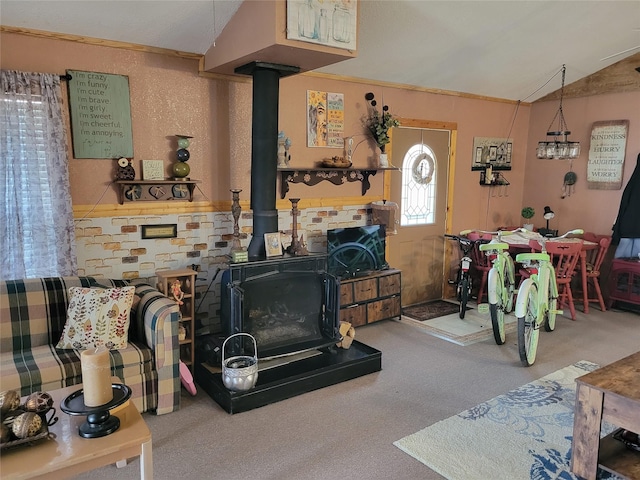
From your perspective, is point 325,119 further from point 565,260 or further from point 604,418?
point 604,418

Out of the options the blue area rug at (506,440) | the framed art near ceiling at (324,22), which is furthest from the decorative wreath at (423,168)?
the blue area rug at (506,440)

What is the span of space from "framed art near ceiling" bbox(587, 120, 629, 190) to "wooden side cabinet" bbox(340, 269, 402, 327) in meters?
2.85

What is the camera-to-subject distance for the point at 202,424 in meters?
2.88

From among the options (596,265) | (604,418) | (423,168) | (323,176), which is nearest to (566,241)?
(596,265)

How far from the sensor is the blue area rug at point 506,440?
246 cm

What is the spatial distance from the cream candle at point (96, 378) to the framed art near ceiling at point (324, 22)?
82.8 inches

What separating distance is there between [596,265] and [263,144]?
4.06m

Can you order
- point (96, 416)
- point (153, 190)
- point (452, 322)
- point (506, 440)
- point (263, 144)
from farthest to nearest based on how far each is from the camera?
1. point (452, 322)
2. point (153, 190)
3. point (263, 144)
4. point (506, 440)
5. point (96, 416)

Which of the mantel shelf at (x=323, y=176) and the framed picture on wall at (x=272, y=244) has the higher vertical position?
the mantel shelf at (x=323, y=176)

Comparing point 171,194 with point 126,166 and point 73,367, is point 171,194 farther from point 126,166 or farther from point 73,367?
point 73,367

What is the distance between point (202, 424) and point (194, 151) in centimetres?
206

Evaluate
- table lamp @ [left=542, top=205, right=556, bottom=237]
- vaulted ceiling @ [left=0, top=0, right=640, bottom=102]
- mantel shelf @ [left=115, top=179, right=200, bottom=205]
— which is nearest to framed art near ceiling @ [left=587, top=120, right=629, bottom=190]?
vaulted ceiling @ [left=0, top=0, right=640, bottom=102]

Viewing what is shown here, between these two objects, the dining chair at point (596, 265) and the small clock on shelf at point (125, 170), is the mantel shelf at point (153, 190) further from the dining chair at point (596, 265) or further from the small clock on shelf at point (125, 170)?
the dining chair at point (596, 265)

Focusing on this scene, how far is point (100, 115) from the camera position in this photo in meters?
3.38
